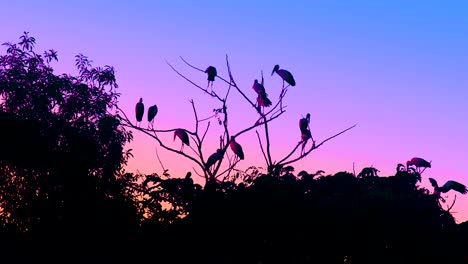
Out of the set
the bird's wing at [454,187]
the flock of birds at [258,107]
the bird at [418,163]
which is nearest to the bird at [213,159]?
the flock of birds at [258,107]

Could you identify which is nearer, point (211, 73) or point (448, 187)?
point (448, 187)

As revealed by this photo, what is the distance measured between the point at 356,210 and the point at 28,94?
13.4 m

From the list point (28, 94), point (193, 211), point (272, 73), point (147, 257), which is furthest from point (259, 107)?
point (28, 94)

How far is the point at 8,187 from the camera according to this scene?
83.1 ft

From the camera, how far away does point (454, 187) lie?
18.6 metres

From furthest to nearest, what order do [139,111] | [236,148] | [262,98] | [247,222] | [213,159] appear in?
1. [139,111]
2. [262,98]
3. [236,148]
4. [213,159]
5. [247,222]

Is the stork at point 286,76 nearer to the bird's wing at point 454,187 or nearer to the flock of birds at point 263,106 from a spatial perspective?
the flock of birds at point 263,106

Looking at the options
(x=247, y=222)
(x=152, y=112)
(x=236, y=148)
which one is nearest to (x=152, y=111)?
(x=152, y=112)

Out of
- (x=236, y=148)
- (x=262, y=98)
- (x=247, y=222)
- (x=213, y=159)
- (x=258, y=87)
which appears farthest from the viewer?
(x=258, y=87)

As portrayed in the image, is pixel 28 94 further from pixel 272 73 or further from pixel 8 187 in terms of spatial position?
pixel 272 73

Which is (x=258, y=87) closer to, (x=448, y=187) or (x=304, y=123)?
(x=304, y=123)

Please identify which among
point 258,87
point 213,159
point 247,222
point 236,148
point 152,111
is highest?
point 258,87

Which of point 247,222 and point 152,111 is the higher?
point 152,111

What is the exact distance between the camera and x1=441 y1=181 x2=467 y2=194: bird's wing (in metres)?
18.2
